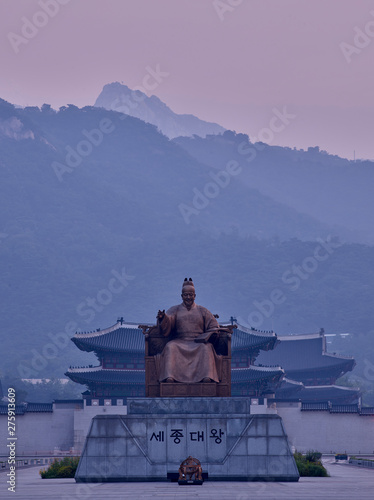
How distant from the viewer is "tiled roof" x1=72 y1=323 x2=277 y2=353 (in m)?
59.0

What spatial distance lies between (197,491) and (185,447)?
381 centimetres

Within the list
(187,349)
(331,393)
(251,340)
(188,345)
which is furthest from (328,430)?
(187,349)

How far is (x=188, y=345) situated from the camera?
83.4 feet

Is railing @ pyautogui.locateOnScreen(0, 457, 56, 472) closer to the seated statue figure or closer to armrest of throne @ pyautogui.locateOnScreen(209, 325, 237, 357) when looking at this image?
the seated statue figure

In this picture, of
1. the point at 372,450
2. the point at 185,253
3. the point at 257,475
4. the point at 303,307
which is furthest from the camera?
the point at 185,253

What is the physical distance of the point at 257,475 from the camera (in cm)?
2367

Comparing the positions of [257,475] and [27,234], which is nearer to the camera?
[257,475]

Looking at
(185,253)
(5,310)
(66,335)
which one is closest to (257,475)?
(66,335)

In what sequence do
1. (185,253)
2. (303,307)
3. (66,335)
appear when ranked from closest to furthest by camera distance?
(66,335)
(303,307)
(185,253)

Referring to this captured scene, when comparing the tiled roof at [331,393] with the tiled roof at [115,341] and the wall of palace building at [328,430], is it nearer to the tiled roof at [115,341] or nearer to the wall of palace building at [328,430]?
the wall of palace building at [328,430]

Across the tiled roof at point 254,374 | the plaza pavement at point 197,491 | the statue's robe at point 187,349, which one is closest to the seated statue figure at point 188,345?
the statue's robe at point 187,349

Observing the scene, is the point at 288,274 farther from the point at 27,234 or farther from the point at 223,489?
the point at 223,489

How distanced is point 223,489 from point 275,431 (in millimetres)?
3657

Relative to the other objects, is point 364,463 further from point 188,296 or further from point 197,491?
point 197,491
